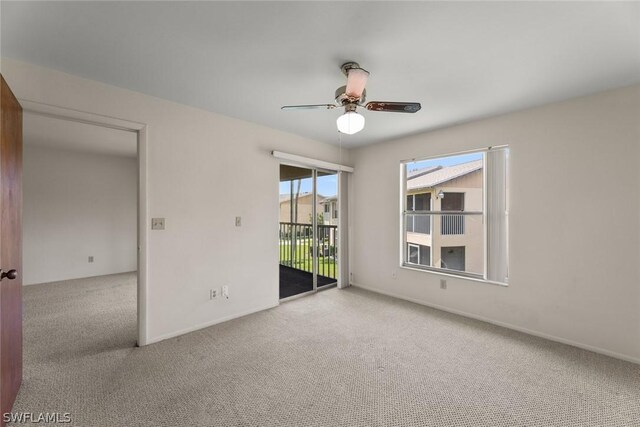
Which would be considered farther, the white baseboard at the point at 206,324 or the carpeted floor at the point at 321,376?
the white baseboard at the point at 206,324

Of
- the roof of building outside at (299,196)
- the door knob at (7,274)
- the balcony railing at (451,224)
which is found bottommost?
the door knob at (7,274)

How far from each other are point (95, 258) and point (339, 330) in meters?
5.18

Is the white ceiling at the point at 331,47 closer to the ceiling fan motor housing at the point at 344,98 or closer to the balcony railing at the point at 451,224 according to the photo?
the ceiling fan motor housing at the point at 344,98

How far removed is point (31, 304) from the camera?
11.5 feet

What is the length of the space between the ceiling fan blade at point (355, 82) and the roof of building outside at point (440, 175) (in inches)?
82.1

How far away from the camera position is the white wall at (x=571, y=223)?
2.31 meters

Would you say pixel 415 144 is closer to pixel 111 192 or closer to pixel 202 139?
pixel 202 139

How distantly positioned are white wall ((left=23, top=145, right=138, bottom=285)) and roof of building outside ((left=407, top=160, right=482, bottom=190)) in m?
5.67

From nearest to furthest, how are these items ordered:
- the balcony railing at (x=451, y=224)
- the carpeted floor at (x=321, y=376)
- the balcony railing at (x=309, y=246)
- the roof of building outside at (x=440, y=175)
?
1. the carpeted floor at (x=321, y=376)
2. the roof of building outside at (x=440, y=175)
3. the balcony railing at (x=451, y=224)
4. the balcony railing at (x=309, y=246)

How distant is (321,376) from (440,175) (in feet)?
9.39

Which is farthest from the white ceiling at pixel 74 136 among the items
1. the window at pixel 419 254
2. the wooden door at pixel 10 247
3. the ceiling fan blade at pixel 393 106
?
the window at pixel 419 254

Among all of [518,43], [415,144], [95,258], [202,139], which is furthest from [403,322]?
[95,258]

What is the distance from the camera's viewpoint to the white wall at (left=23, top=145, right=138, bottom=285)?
4609 millimetres

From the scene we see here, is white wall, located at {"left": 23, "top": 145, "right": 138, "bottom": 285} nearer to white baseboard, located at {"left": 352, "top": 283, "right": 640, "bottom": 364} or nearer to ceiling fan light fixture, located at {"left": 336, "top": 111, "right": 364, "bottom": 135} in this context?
white baseboard, located at {"left": 352, "top": 283, "right": 640, "bottom": 364}
